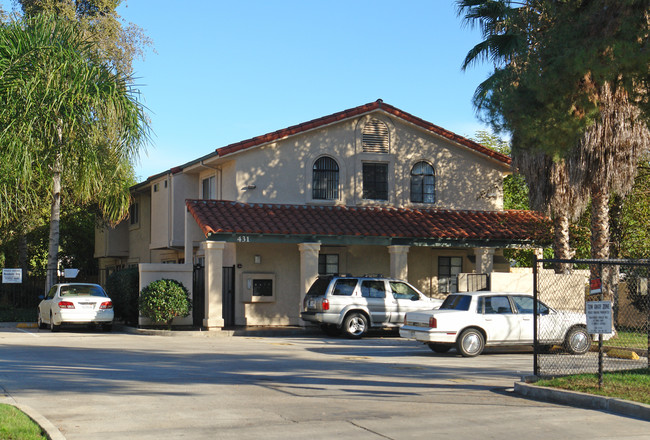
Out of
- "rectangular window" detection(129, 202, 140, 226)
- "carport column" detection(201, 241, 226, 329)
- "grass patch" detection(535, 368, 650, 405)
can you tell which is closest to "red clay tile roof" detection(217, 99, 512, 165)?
"carport column" detection(201, 241, 226, 329)

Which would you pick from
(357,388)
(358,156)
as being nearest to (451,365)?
(357,388)

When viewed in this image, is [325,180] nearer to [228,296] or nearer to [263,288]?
[263,288]

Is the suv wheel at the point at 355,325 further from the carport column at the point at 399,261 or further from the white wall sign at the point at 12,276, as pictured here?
the white wall sign at the point at 12,276

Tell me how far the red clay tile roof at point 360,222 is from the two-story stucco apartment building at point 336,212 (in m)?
0.05

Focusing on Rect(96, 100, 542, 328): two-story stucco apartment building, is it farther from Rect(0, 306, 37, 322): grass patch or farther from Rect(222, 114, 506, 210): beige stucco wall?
Rect(0, 306, 37, 322): grass patch

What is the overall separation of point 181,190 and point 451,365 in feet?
60.2

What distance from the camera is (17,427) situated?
28.5 ft

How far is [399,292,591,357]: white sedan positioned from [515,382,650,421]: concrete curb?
594 cm

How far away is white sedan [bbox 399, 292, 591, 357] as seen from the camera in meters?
18.5

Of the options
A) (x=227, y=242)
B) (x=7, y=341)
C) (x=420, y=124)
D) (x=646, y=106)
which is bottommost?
(x=7, y=341)

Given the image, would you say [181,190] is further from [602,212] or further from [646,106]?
[646,106]

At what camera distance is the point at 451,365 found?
16.8m

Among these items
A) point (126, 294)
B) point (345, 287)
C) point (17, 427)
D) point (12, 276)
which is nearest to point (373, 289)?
point (345, 287)

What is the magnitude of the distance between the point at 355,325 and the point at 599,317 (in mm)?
13143
